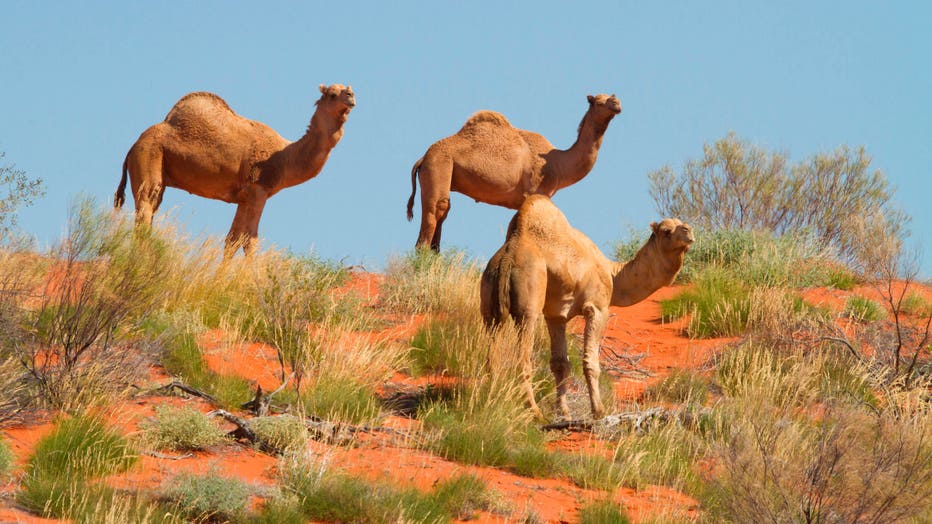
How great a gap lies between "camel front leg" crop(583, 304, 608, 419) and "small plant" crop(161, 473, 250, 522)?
407 cm

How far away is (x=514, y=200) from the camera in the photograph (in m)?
18.2

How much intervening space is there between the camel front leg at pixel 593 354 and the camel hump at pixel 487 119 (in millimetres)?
7325

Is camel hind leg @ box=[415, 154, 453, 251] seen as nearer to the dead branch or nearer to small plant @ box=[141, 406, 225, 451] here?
the dead branch

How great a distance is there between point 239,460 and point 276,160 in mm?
7735

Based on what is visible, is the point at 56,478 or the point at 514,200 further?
the point at 514,200

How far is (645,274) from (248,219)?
637 cm

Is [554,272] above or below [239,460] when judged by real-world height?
above

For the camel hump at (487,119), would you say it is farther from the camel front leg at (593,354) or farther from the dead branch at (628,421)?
the dead branch at (628,421)

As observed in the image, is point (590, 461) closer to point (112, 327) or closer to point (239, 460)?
point (239, 460)

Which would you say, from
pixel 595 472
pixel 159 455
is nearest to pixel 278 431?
pixel 159 455

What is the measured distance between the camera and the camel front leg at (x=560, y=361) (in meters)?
11.5

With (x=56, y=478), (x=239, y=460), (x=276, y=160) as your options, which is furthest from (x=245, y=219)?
(x=56, y=478)

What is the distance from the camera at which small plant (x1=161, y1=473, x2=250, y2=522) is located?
788 cm

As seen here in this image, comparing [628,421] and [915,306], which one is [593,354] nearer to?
[628,421]
